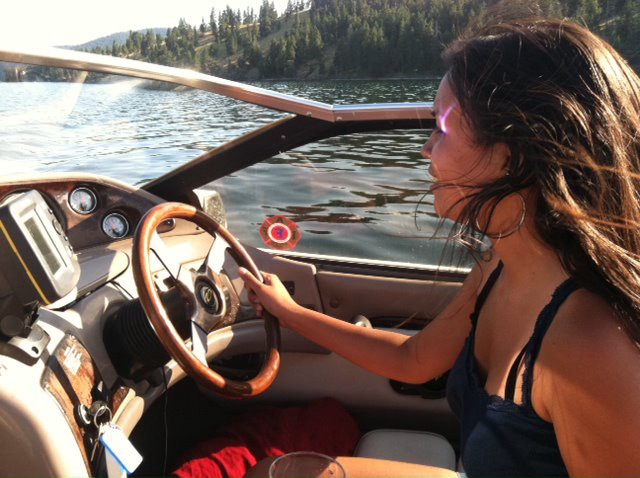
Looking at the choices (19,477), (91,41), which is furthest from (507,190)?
(91,41)

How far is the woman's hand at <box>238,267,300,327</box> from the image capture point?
1.65 metres

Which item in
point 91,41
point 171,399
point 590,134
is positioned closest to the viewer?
point 590,134

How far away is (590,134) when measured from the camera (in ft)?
3.06

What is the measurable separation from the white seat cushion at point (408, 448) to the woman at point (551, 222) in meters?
0.67

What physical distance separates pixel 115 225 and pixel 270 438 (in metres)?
0.94

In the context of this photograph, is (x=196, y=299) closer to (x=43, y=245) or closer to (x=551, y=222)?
(x=43, y=245)

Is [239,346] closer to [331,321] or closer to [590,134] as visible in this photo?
[331,321]

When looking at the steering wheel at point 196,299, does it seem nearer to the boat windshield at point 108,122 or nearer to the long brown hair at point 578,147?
the boat windshield at point 108,122

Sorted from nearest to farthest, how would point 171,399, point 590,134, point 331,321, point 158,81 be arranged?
point 590,134 < point 331,321 < point 158,81 < point 171,399

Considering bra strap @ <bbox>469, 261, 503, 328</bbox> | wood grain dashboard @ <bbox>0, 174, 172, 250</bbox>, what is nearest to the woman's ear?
bra strap @ <bbox>469, 261, 503, 328</bbox>

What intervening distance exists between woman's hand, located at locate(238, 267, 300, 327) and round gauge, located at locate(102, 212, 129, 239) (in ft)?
2.20

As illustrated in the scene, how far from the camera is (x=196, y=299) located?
1.57m

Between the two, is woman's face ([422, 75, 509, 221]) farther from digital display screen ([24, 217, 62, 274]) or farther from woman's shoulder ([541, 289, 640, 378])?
digital display screen ([24, 217, 62, 274])

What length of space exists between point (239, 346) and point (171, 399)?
0.31 meters
